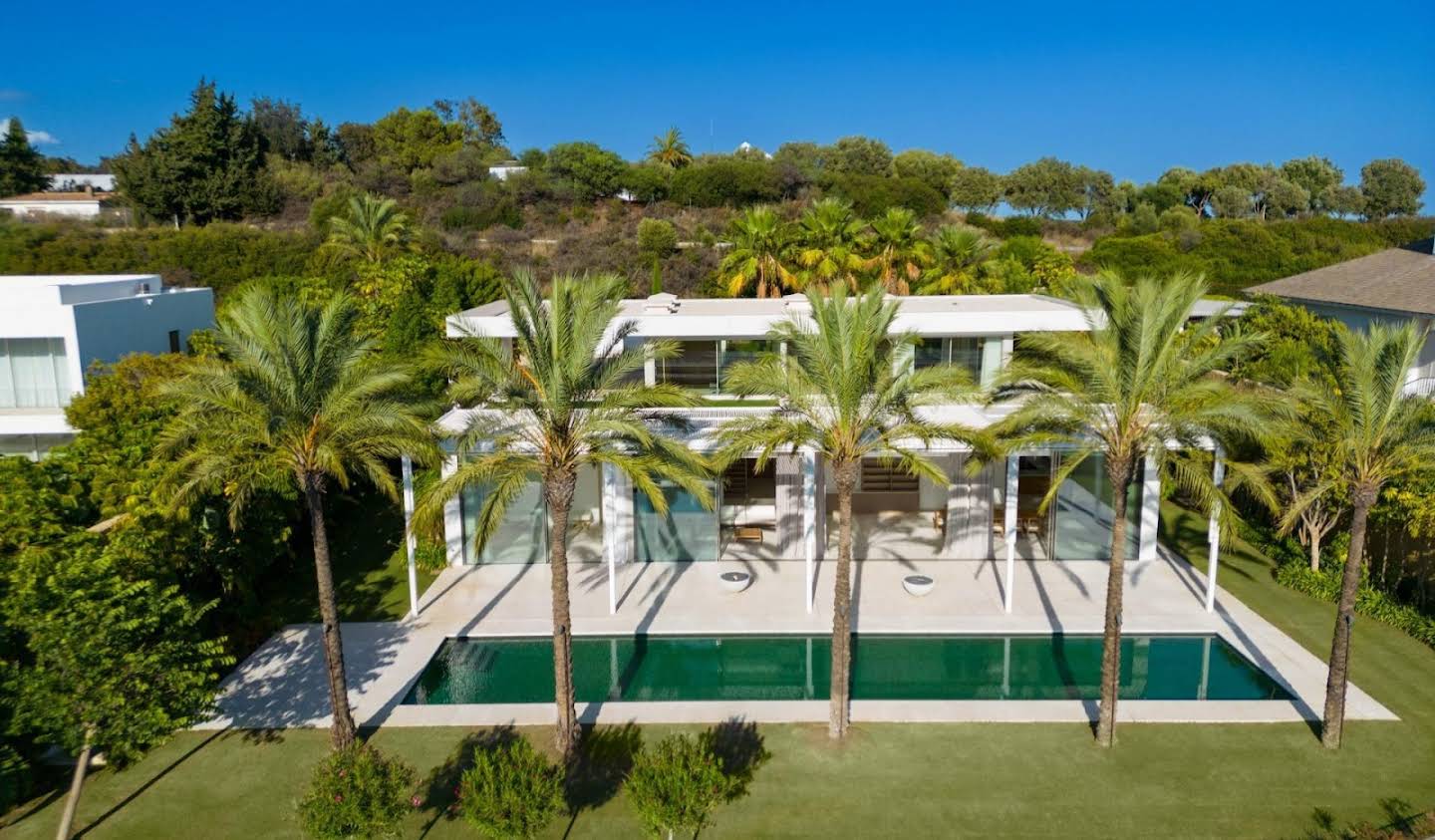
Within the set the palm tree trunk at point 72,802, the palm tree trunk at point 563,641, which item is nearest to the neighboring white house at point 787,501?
the palm tree trunk at point 563,641

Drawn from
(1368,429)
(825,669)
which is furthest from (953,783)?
(1368,429)

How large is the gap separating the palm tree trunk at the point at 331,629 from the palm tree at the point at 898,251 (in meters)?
21.8

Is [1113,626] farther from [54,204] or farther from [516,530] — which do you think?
[54,204]

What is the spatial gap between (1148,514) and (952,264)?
1493 centimetres

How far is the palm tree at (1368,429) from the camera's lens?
12.2 meters

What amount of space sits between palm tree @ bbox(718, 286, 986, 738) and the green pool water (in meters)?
2.34

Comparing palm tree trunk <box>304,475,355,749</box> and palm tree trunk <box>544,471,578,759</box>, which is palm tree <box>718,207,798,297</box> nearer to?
palm tree trunk <box>544,471,578,759</box>

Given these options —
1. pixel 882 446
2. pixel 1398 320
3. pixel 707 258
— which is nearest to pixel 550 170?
pixel 707 258

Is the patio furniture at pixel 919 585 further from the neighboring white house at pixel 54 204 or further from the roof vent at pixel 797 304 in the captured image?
the neighboring white house at pixel 54 204

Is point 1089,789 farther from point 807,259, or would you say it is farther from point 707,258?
point 707,258

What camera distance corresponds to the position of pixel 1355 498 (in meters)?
12.6

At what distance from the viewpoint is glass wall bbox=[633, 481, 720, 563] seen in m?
20.4

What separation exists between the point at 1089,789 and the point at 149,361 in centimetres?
2240

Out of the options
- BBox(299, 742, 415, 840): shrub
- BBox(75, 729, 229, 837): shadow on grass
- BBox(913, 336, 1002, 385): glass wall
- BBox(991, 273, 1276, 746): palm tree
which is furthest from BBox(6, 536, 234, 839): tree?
BBox(913, 336, 1002, 385): glass wall
